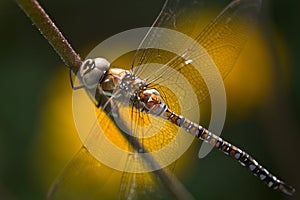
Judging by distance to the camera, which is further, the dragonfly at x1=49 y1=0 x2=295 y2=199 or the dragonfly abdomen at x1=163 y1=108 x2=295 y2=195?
the dragonfly abdomen at x1=163 y1=108 x2=295 y2=195

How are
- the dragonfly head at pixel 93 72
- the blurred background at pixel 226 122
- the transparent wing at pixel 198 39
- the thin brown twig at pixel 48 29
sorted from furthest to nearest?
Answer: the blurred background at pixel 226 122 < the transparent wing at pixel 198 39 < the dragonfly head at pixel 93 72 < the thin brown twig at pixel 48 29

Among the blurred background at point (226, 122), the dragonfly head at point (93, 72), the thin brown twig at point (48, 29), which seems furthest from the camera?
the blurred background at point (226, 122)

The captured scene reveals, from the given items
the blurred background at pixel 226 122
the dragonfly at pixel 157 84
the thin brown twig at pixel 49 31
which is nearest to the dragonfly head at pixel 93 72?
the dragonfly at pixel 157 84

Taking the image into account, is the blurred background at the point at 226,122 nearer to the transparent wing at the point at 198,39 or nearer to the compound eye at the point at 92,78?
the transparent wing at the point at 198,39

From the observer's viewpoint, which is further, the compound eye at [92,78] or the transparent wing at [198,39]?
the transparent wing at [198,39]

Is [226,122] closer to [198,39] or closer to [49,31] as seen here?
[198,39]

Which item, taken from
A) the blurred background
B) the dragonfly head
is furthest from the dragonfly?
the blurred background

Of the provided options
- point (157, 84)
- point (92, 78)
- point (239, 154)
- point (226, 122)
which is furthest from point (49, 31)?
point (226, 122)

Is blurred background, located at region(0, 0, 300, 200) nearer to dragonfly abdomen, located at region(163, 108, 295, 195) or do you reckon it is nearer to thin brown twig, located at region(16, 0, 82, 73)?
dragonfly abdomen, located at region(163, 108, 295, 195)
